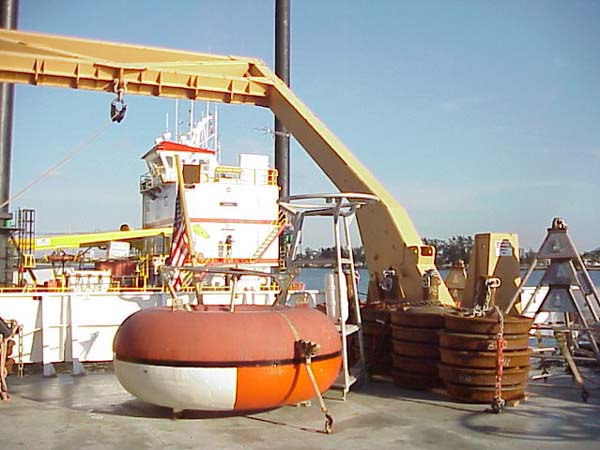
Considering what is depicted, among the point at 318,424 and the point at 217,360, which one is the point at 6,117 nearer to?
the point at 217,360

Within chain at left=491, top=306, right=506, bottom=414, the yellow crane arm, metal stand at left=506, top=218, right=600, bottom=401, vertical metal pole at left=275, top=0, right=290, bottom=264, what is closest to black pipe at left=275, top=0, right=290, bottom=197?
vertical metal pole at left=275, top=0, right=290, bottom=264

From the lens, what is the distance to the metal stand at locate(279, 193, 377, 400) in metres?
9.66

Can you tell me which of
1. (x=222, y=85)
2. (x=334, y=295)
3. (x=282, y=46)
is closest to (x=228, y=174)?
(x=282, y=46)

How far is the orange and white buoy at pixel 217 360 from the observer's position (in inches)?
311

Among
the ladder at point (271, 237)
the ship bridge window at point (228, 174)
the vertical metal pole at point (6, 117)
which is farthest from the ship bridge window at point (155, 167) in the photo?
the vertical metal pole at point (6, 117)

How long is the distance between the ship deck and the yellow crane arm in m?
3.11

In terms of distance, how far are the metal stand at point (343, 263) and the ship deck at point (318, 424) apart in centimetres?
41

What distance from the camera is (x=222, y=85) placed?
1377cm

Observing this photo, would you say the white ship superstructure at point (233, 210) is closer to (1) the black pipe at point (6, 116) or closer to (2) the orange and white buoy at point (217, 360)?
(1) the black pipe at point (6, 116)

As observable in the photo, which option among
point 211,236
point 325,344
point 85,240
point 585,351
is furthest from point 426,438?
point 85,240

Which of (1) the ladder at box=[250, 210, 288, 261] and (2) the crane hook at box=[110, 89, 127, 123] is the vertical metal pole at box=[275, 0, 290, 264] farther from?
(2) the crane hook at box=[110, 89, 127, 123]

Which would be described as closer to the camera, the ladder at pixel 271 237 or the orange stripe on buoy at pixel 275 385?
the orange stripe on buoy at pixel 275 385

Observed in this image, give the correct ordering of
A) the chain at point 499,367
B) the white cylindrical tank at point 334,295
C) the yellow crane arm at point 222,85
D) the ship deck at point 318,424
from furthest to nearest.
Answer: the yellow crane arm at point 222,85, the white cylindrical tank at point 334,295, the chain at point 499,367, the ship deck at point 318,424

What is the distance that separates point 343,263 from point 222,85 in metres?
5.28
